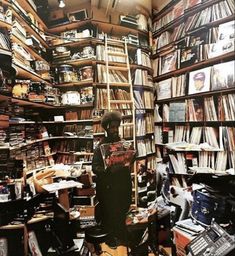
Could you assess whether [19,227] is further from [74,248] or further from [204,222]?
[204,222]

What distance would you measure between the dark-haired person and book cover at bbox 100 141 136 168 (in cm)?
2

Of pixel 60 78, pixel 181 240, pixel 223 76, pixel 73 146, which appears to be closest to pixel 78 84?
pixel 60 78

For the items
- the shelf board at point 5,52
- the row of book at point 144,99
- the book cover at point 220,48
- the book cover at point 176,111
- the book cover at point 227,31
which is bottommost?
the book cover at point 176,111

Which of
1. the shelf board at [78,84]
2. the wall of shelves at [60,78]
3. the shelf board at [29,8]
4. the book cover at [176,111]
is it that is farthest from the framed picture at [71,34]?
the book cover at [176,111]

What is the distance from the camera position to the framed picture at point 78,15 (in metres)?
1.21

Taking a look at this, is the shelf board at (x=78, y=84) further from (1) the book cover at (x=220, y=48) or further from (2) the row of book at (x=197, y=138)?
(1) the book cover at (x=220, y=48)

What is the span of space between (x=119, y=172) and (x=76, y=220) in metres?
0.32

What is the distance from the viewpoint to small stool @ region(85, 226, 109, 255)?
120cm

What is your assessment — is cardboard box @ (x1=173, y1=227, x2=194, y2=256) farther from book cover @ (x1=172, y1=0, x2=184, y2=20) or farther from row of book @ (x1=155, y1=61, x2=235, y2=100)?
book cover @ (x1=172, y1=0, x2=184, y2=20)

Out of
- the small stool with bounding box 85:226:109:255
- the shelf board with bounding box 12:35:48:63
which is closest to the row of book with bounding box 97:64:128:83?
the shelf board with bounding box 12:35:48:63

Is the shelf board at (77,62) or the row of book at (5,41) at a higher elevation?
the row of book at (5,41)

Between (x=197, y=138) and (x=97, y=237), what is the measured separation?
770 mm

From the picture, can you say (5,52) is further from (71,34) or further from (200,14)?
(200,14)

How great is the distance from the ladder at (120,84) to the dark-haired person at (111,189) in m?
0.05
